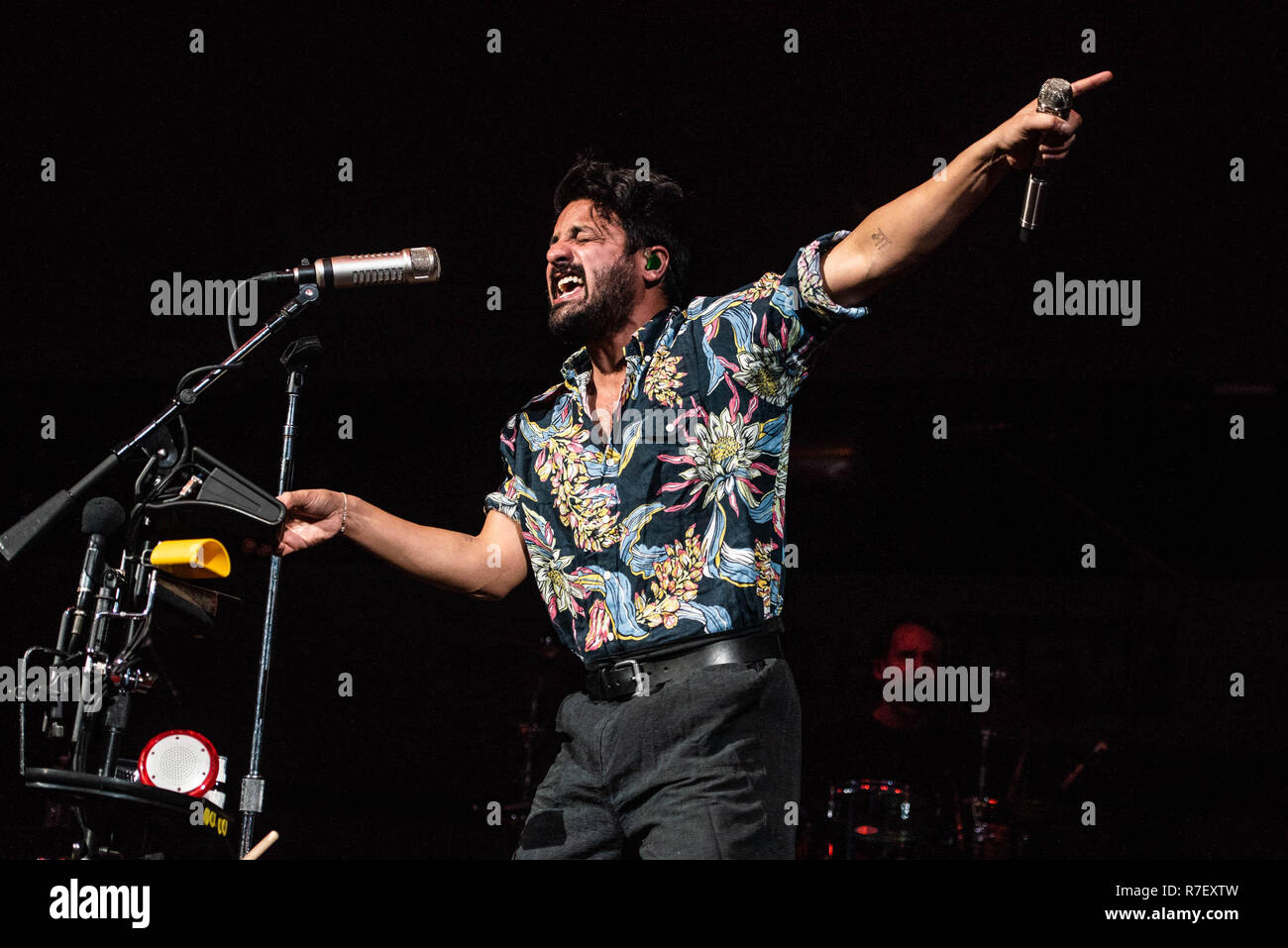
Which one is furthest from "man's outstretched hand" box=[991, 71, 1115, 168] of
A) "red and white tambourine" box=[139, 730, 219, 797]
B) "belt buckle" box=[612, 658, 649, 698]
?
"red and white tambourine" box=[139, 730, 219, 797]

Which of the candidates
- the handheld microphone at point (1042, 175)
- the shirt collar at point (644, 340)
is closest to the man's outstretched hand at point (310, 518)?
the shirt collar at point (644, 340)

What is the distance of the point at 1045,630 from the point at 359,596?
10.9ft

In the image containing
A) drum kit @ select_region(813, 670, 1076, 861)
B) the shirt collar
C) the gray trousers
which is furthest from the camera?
drum kit @ select_region(813, 670, 1076, 861)

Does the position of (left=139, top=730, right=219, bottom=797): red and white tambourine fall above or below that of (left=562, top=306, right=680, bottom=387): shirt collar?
Answer: below

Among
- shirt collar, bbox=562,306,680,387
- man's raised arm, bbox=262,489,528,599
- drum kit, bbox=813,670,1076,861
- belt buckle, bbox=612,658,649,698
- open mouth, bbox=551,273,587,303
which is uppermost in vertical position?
open mouth, bbox=551,273,587,303

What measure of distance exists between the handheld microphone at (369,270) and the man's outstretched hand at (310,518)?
40 centimetres

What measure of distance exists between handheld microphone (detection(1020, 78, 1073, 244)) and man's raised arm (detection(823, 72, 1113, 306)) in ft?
0.05

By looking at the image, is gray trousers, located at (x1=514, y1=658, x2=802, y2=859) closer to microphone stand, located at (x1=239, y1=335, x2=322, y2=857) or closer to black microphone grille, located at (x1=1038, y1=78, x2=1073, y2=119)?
microphone stand, located at (x1=239, y1=335, x2=322, y2=857)

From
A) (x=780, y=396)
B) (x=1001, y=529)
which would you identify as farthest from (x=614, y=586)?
(x=1001, y=529)

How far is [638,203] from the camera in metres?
2.65

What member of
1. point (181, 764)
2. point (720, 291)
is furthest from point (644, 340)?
point (720, 291)

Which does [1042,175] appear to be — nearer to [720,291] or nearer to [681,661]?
[681,661]

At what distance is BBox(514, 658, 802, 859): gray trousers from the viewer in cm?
194

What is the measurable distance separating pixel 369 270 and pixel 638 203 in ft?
2.26
